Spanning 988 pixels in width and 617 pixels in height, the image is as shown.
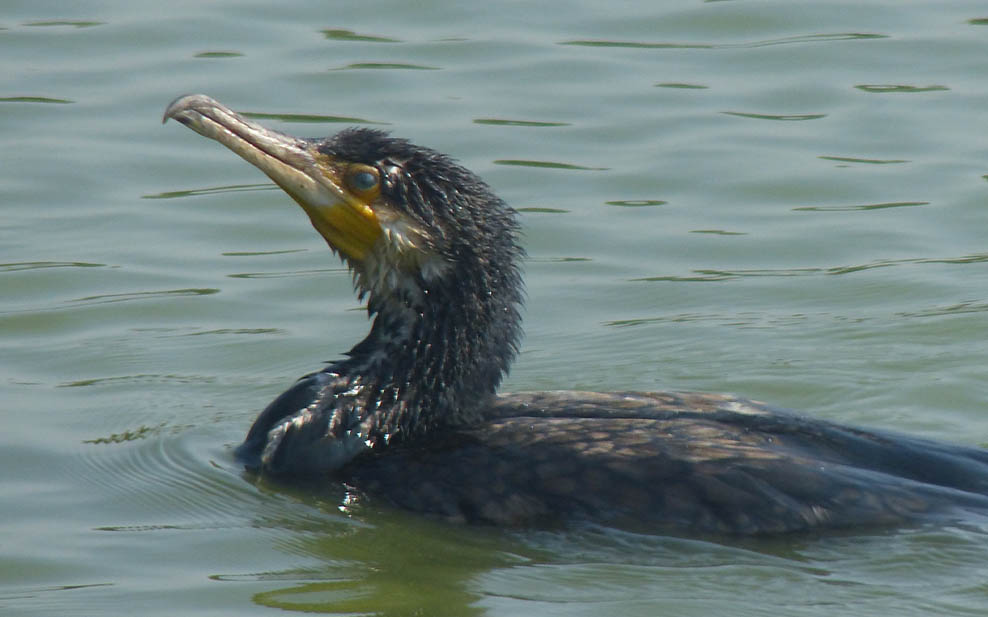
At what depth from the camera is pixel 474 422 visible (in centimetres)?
746

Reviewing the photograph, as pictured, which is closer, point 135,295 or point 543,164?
point 135,295

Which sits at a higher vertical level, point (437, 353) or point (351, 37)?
point (351, 37)

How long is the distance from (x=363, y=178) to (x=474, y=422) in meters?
1.03

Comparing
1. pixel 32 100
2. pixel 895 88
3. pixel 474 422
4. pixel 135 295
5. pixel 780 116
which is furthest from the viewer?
pixel 895 88

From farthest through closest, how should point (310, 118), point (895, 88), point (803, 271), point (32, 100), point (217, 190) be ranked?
point (895, 88) < point (32, 100) < point (310, 118) < point (217, 190) < point (803, 271)

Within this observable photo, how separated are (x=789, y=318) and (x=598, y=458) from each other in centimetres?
315

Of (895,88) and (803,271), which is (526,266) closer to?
(803,271)

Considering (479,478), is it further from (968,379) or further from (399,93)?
(399,93)

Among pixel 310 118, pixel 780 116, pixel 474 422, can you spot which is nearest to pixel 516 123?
pixel 310 118

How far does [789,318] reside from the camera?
982cm

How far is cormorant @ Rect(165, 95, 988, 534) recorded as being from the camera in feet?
22.4

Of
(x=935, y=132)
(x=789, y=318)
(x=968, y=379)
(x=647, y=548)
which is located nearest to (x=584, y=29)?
(x=935, y=132)

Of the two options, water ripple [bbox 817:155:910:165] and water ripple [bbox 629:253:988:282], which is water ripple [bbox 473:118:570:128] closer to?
water ripple [bbox 817:155:910:165]

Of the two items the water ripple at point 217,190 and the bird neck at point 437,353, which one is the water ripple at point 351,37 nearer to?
the water ripple at point 217,190
